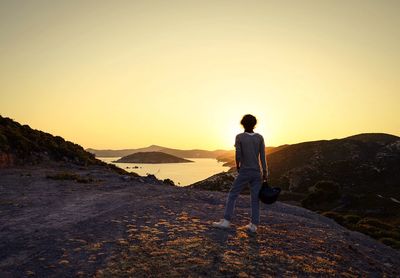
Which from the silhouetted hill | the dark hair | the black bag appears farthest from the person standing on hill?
the silhouetted hill

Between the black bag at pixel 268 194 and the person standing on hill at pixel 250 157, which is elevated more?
the person standing on hill at pixel 250 157

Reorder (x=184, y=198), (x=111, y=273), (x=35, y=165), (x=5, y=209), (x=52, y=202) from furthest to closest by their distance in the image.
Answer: (x=35, y=165) → (x=184, y=198) → (x=52, y=202) → (x=5, y=209) → (x=111, y=273)

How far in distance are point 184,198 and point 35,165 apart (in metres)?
17.5

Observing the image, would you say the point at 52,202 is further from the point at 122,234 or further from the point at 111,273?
the point at 111,273

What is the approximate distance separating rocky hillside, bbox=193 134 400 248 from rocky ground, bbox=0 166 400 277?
85.7 feet

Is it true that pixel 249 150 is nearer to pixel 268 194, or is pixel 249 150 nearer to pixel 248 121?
pixel 248 121

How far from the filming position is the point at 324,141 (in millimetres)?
139125

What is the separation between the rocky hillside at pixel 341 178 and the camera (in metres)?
62.0

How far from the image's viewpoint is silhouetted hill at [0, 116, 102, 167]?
29.0m

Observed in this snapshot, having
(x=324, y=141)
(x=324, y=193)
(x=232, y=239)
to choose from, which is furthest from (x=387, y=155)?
(x=232, y=239)

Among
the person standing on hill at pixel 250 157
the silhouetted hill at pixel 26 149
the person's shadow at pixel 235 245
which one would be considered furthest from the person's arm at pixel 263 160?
the silhouetted hill at pixel 26 149

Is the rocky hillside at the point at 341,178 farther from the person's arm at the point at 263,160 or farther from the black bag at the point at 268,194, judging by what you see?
the person's arm at the point at 263,160

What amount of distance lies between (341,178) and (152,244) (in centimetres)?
9600

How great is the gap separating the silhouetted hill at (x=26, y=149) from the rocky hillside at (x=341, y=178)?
2807 centimetres
